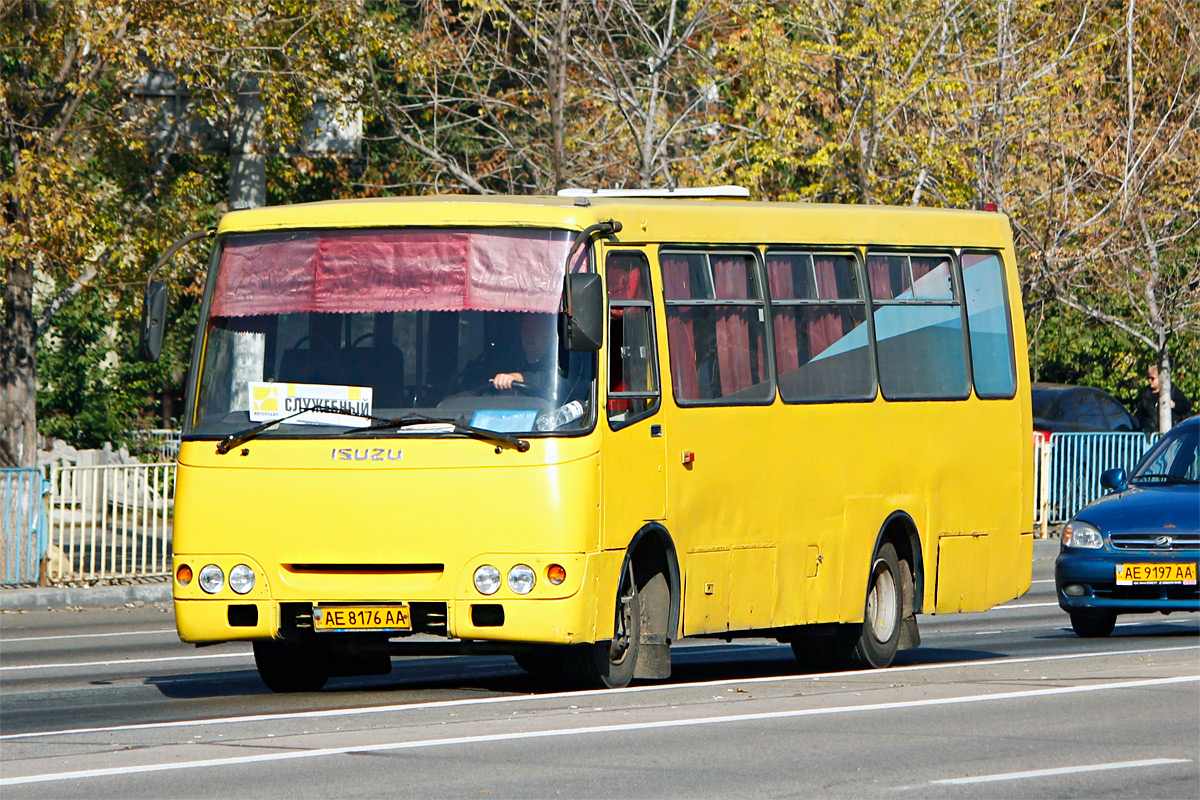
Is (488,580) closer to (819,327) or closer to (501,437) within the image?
(501,437)

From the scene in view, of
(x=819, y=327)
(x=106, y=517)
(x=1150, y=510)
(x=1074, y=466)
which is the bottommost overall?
(x=106, y=517)

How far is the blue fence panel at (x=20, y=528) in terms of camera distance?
21.3 m

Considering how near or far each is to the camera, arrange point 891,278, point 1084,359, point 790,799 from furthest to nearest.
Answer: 1. point 1084,359
2. point 891,278
3. point 790,799

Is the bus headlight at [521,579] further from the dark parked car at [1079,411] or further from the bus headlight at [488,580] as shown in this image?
the dark parked car at [1079,411]

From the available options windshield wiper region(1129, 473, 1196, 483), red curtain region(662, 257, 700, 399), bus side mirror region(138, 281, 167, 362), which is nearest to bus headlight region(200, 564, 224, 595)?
bus side mirror region(138, 281, 167, 362)

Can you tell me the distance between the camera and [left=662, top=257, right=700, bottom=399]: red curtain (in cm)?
1224

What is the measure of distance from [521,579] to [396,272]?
1.87 m

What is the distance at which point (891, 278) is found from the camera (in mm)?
14531

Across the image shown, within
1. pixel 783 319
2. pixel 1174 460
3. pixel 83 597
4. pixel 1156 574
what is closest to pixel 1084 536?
pixel 1156 574

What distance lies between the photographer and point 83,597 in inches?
843

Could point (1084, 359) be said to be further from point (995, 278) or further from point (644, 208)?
point (644, 208)

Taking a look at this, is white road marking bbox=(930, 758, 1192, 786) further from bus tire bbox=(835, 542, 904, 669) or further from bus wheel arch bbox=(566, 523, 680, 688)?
bus tire bbox=(835, 542, 904, 669)

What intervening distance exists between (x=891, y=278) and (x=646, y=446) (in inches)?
136

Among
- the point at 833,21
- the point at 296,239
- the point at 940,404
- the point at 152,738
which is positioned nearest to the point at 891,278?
the point at 940,404
